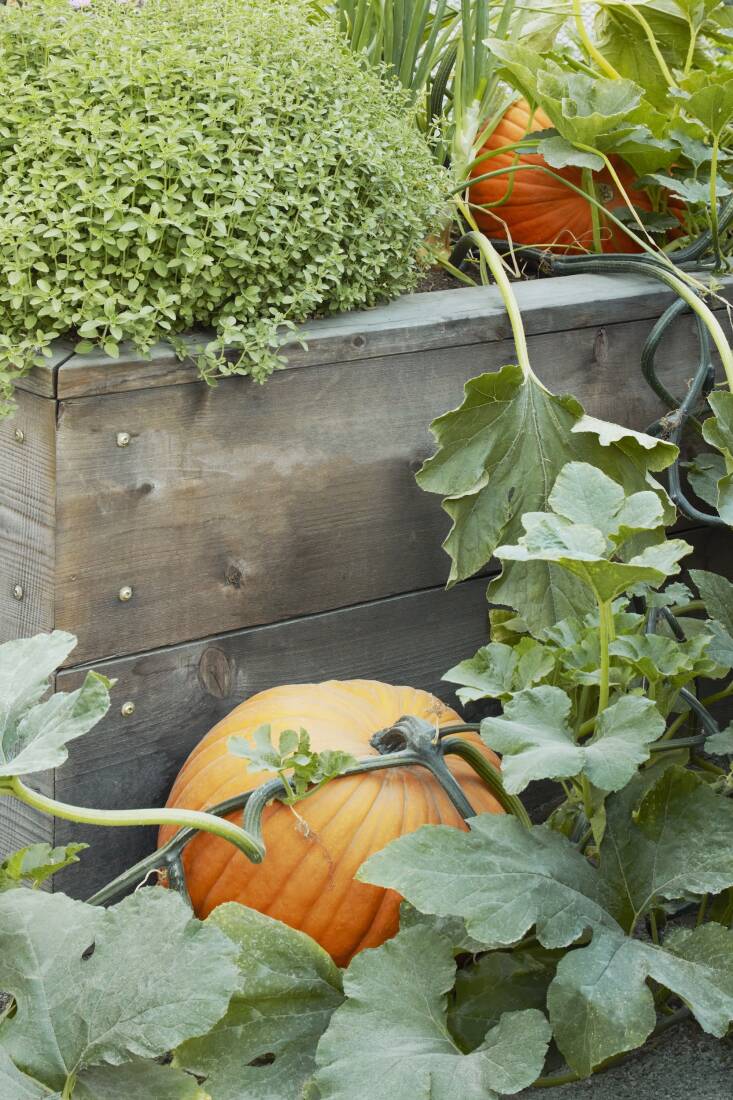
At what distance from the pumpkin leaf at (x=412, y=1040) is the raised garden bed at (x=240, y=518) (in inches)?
17.4

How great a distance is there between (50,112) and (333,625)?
635mm

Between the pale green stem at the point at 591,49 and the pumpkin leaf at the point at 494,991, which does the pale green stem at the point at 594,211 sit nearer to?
the pale green stem at the point at 591,49

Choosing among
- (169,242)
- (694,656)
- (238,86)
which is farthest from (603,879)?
(238,86)

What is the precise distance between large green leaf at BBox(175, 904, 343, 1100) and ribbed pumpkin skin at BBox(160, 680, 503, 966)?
13 centimetres

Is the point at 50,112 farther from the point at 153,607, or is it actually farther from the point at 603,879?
the point at 603,879

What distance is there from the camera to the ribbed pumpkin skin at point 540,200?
65.6 inches

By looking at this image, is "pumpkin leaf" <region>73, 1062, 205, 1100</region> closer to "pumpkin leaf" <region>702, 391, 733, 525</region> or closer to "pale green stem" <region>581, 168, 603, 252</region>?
"pumpkin leaf" <region>702, 391, 733, 525</region>

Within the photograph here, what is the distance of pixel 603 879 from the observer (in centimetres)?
101

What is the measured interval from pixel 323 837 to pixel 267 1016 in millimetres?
193

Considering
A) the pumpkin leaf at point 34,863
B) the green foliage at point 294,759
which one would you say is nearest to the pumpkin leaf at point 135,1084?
the pumpkin leaf at point 34,863

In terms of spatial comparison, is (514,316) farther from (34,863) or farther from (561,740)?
(34,863)

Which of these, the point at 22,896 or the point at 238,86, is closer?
the point at 22,896

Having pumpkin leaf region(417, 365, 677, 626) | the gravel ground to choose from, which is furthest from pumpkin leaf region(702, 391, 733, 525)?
the gravel ground

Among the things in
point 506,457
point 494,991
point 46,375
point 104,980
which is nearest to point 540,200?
point 506,457
